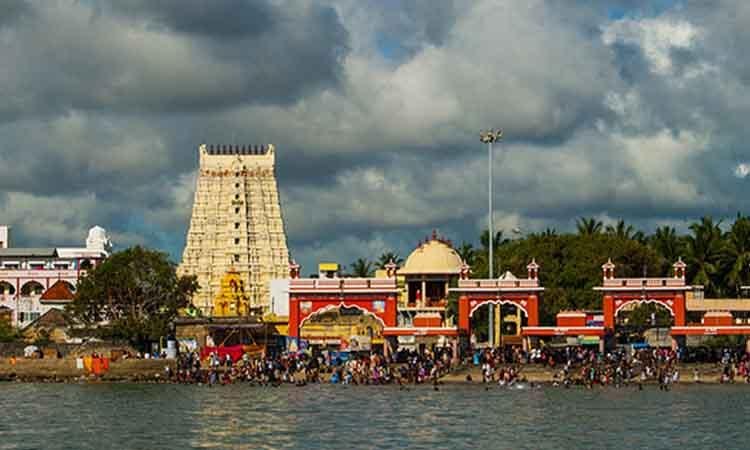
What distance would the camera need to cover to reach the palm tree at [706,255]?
11338cm

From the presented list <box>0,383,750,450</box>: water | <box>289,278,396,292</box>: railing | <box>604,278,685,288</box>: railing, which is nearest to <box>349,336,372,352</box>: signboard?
<box>289,278,396,292</box>: railing

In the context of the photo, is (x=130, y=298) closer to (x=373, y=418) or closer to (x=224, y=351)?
(x=224, y=351)

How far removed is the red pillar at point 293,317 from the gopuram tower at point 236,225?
46.5m

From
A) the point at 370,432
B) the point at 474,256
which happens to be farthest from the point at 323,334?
the point at 370,432

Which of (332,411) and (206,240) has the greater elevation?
(206,240)

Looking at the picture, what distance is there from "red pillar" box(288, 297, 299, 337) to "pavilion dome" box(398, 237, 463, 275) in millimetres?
20216

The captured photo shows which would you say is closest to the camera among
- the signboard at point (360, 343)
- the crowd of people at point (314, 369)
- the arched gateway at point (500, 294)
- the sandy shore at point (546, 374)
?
the sandy shore at point (546, 374)

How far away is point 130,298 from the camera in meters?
106

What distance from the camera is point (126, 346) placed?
10275cm

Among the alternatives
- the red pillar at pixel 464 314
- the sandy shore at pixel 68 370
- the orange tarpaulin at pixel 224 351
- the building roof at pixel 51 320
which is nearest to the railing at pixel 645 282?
the red pillar at pixel 464 314

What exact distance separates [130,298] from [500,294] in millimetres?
26537

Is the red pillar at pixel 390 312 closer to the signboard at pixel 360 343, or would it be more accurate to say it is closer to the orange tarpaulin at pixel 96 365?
the signboard at pixel 360 343

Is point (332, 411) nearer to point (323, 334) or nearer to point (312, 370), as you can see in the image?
point (312, 370)

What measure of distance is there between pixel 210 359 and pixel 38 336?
2177 centimetres
